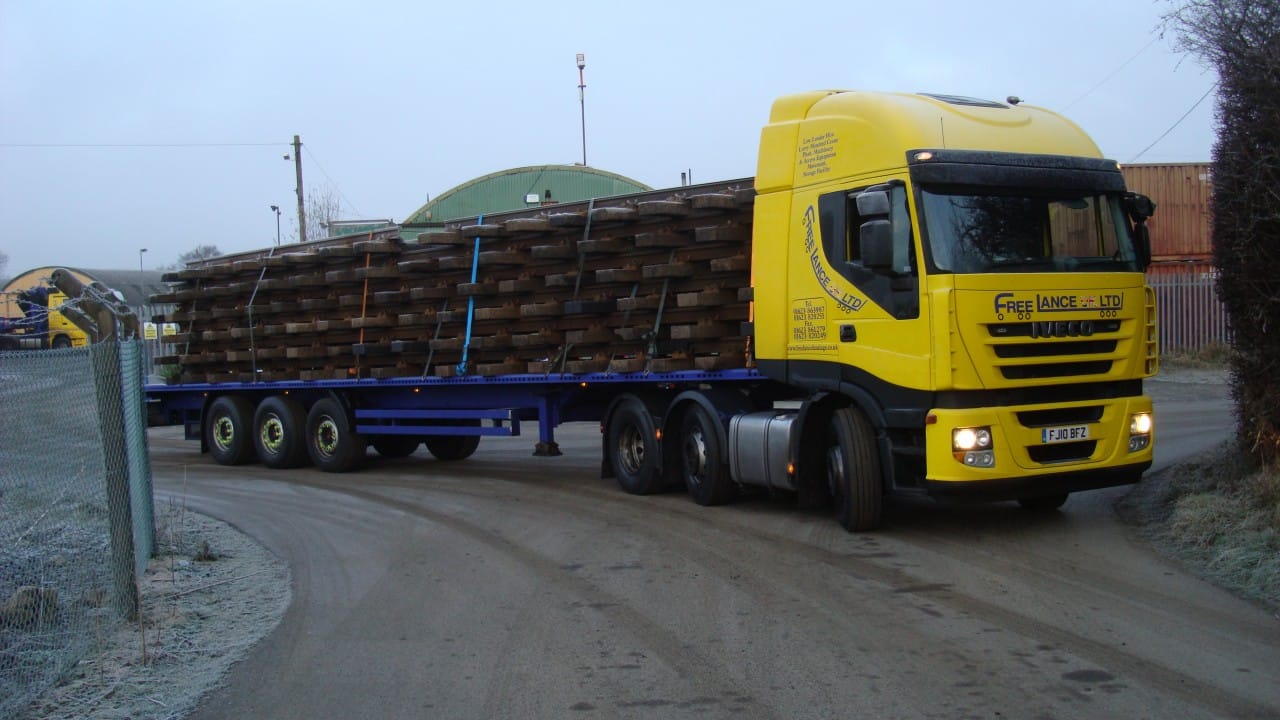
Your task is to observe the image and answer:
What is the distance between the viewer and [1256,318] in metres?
9.04

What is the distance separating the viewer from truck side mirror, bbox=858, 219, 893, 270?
354 inches

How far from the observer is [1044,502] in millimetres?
10445

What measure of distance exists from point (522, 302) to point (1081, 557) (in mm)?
7725

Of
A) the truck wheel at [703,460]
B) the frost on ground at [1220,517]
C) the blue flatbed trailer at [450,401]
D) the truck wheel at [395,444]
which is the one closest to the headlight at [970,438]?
the frost on ground at [1220,517]

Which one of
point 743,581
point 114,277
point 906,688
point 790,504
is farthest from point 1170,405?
point 114,277

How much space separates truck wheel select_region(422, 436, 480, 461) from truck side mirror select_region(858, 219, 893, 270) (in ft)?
33.3

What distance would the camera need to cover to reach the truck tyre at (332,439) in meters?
A: 16.7

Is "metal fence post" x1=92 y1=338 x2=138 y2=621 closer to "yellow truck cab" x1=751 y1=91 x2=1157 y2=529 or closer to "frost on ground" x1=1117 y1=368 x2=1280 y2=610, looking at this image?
"yellow truck cab" x1=751 y1=91 x2=1157 y2=529

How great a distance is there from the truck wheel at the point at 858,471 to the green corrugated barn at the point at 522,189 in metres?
28.5

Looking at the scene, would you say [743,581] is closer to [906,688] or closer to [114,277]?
[906,688]

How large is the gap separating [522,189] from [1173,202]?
2068cm

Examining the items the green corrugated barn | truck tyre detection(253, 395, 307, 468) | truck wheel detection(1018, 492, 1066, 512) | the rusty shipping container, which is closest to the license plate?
truck wheel detection(1018, 492, 1066, 512)

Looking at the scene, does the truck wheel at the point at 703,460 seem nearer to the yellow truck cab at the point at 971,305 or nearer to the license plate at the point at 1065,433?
the yellow truck cab at the point at 971,305

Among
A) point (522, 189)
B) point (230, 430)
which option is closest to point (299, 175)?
point (522, 189)
